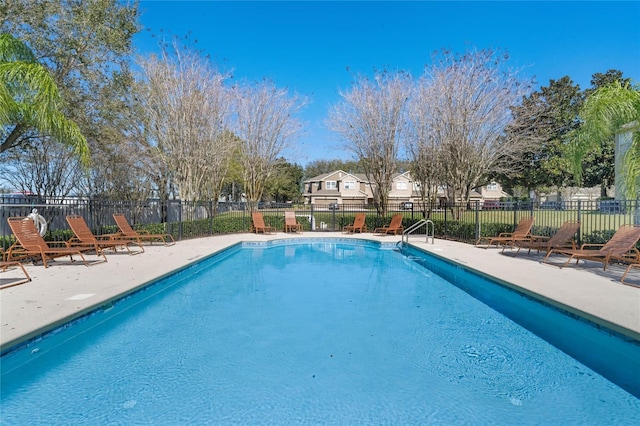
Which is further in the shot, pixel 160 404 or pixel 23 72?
pixel 23 72

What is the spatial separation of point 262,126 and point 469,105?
31.7ft

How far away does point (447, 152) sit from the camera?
15305 mm

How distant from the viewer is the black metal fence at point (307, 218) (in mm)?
9297

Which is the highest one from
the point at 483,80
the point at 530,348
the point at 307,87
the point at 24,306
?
the point at 307,87

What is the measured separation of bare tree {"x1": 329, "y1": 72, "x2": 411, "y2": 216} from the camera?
1681 centimetres

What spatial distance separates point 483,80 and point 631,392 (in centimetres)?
1384

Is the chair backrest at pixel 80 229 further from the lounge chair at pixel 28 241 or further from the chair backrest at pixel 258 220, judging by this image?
the chair backrest at pixel 258 220

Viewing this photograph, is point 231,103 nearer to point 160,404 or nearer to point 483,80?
point 483,80

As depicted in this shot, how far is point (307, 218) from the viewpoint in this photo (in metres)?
19.3

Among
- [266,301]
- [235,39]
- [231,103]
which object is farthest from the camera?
[231,103]

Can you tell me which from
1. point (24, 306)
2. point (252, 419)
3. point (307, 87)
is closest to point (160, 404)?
point (252, 419)

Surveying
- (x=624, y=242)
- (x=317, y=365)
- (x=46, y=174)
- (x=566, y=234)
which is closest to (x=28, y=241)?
(x=317, y=365)

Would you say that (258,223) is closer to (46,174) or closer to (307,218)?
(307,218)

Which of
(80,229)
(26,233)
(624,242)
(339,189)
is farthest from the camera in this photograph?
(339,189)
